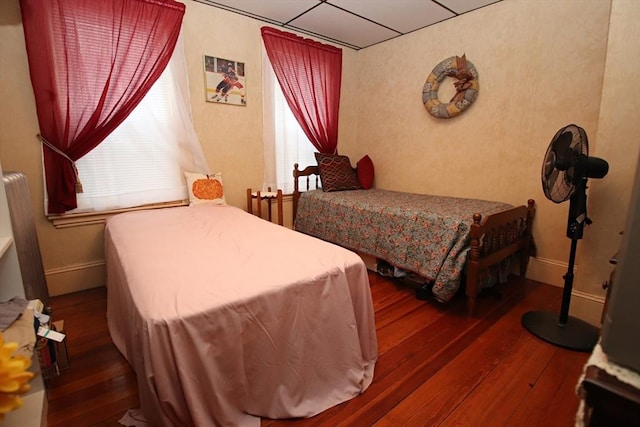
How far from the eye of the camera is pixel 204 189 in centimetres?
291

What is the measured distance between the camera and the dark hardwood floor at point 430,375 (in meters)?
1.39

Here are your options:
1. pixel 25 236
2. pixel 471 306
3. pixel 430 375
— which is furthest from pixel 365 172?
pixel 25 236

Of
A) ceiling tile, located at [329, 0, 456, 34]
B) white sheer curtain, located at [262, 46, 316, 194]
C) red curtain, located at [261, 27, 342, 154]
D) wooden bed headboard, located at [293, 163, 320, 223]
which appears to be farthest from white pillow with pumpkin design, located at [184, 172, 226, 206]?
ceiling tile, located at [329, 0, 456, 34]

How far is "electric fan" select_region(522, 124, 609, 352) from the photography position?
5.87ft

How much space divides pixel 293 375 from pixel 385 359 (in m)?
0.63

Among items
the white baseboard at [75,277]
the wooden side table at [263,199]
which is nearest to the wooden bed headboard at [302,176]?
the wooden side table at [263,199]

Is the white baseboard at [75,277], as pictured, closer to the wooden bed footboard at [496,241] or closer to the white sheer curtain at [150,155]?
the white sheer curtain at [150,155]

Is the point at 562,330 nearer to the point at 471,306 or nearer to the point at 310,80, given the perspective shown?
the point at 471,306

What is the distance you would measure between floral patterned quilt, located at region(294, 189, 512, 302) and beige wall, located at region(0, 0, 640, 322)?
0.43 metres

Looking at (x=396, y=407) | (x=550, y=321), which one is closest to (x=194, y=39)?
(x=396, y=407)

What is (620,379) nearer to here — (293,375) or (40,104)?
(293,375)

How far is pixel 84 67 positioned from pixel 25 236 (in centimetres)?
133

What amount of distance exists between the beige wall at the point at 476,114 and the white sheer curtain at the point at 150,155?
0.15 meters

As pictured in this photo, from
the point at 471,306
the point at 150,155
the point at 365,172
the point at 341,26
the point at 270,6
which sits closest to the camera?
the point at 471,306
